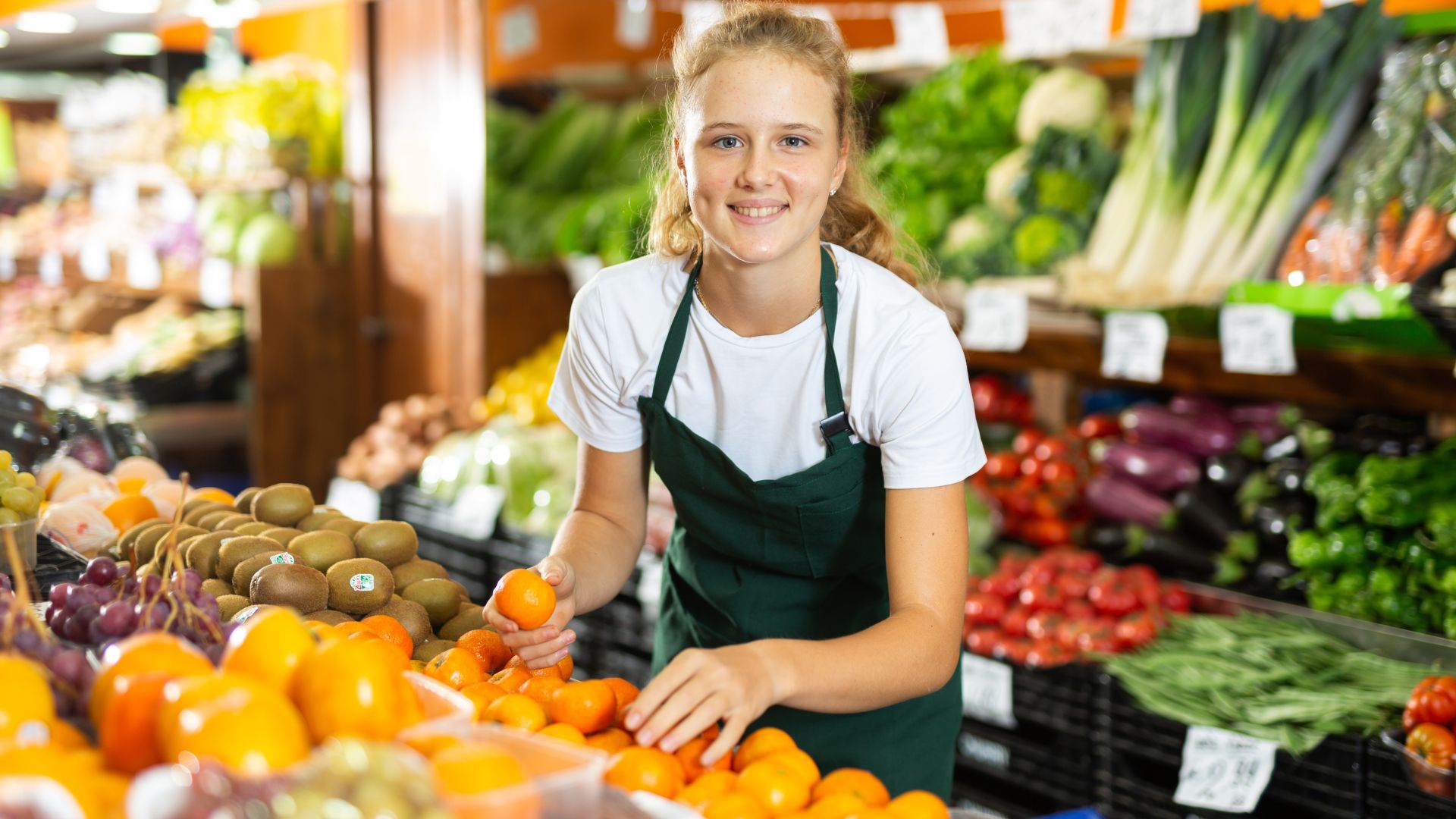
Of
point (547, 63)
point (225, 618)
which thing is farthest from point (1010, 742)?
point (547, 63)

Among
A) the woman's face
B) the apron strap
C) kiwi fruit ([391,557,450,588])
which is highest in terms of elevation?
the woman's face

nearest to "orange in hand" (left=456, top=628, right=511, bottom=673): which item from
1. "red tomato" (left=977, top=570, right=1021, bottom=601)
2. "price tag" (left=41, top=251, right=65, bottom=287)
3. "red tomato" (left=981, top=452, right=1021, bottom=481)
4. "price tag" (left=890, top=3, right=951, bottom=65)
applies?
"red tomato" (left=977, top=570, right=1021, bottom=601)

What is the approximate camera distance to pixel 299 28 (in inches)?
280

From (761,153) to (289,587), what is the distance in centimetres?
84

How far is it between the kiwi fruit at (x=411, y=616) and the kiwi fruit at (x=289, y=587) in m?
0.08

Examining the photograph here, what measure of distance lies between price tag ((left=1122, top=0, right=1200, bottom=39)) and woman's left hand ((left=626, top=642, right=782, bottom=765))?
2.37m

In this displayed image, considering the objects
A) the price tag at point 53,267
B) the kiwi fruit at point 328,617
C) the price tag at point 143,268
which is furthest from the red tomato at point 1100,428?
the price tag at point 53,267

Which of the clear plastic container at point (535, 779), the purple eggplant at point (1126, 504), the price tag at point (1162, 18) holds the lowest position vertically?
the purple eggplant at point (1126, 504)

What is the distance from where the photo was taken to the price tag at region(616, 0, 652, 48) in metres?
5.10

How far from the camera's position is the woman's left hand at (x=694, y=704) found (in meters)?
1.32

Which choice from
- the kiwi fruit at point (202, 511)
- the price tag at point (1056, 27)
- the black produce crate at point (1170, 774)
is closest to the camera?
the kiwi fruit at point (202, 511)

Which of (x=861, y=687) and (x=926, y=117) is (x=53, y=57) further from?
(x=861, y=687)

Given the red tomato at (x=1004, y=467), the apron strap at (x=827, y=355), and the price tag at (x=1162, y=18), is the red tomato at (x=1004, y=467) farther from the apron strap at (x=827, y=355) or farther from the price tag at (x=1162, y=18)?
the apron strap at (x=827, y=355)

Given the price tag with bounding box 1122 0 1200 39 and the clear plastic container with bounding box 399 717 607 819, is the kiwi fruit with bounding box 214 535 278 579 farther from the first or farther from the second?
the price tag with bounding box 1122 0 1200 39
